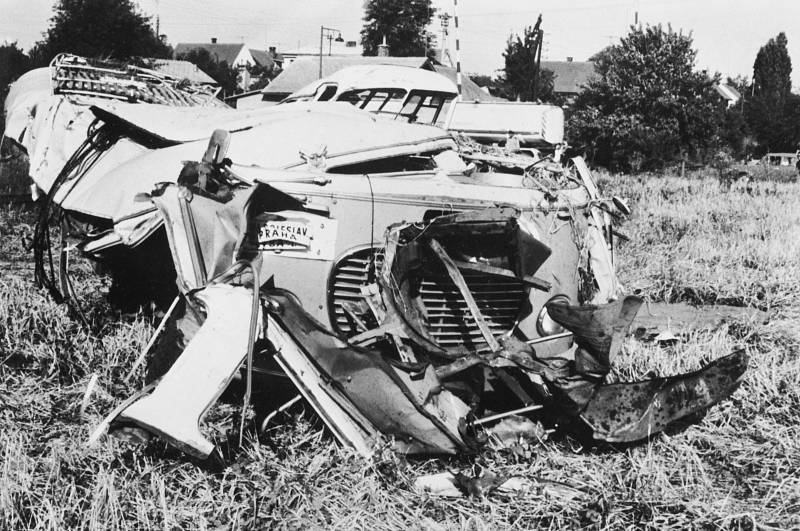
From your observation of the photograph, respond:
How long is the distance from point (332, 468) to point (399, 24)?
2881 inches

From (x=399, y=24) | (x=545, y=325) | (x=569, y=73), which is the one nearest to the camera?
(x=545, y=325)

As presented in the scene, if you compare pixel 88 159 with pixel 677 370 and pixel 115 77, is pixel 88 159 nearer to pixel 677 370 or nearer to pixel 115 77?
pixel 115 77

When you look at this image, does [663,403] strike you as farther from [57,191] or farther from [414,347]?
[57,191]

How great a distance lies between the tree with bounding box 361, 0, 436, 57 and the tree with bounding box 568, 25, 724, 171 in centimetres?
3939

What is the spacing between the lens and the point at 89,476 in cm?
302

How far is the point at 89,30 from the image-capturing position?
33219 mm

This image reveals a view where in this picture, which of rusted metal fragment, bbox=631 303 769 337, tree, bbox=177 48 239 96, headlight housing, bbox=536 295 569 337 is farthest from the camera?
tree, bbox=177 48 239 96

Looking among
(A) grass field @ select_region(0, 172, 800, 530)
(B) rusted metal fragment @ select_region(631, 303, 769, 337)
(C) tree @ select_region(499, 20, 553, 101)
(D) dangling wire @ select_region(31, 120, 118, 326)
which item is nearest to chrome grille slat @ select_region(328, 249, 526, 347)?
(A) grass field @ select_region(0, 172, 800, 530)

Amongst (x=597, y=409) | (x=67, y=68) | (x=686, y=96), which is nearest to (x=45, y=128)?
(x=67, y=68)

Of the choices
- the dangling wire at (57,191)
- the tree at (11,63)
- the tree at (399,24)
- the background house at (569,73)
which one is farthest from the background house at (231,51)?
the dangling wire at (57,191)

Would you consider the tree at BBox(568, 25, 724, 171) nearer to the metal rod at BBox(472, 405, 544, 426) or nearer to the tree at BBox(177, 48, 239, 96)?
the metal rod at BBox(472, 405, 544, 426)

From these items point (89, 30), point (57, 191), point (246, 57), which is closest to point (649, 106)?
point (89, 30)

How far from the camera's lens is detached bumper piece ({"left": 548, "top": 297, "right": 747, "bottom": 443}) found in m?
3.35

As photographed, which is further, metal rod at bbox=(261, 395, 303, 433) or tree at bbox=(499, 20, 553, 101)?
tree at bbox=(499, 20, 553, 101)
